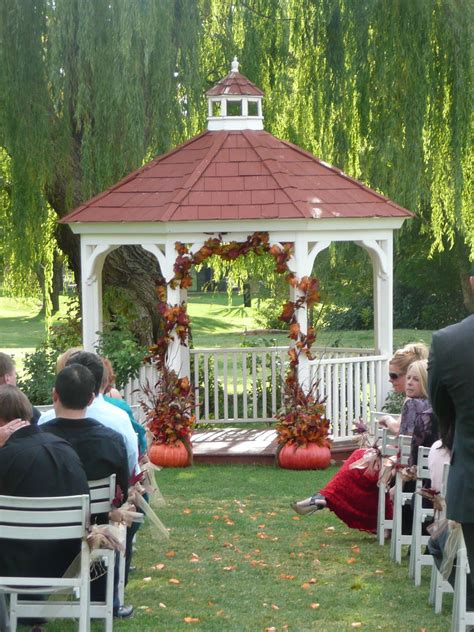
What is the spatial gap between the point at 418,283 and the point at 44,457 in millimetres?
22556

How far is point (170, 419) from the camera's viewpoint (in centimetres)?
1217

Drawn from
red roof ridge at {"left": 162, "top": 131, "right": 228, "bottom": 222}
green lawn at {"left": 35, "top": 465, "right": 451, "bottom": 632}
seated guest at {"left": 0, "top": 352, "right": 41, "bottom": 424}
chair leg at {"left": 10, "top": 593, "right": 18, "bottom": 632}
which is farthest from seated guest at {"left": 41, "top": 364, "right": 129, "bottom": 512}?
red roof ridge at {"left": 162, "top": 131, "right": 228, "bottom": 222}

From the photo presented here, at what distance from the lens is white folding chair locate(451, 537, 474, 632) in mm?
5855

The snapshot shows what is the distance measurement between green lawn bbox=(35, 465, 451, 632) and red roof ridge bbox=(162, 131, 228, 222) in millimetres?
2755

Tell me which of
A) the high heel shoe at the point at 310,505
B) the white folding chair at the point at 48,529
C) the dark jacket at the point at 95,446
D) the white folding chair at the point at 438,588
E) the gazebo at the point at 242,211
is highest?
the gazebo at the point at 242,211

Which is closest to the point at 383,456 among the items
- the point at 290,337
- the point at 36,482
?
the point at 36,482

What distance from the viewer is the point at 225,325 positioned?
38.9 meters

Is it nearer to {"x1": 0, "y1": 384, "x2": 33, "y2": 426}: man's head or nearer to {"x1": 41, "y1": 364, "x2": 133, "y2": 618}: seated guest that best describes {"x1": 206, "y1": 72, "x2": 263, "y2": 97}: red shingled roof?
{"x1": 41, "y1": 364, "x2": 133, "y2": 618}: seated guest

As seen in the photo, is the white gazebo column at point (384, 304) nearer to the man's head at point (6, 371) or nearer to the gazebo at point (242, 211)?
Answer: the gazebo at point (242, 211)

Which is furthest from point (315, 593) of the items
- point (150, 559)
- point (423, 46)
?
point (423, 46)

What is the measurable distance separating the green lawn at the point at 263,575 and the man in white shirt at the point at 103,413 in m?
0.91

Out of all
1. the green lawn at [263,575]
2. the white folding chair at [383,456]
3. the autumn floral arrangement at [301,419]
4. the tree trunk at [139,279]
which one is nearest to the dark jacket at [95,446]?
the green lawn at [263,575]

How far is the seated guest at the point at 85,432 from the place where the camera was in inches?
241

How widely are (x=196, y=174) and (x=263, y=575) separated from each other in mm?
5542
